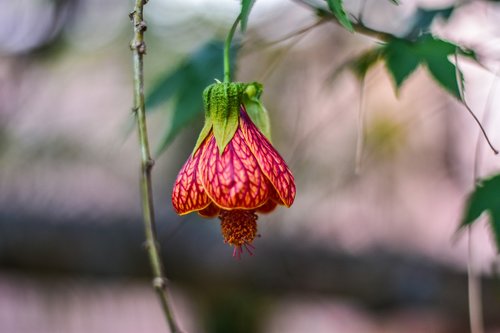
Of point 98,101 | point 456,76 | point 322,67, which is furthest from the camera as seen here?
point 98,101

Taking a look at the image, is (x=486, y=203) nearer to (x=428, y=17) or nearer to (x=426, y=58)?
(x=426, y=58)

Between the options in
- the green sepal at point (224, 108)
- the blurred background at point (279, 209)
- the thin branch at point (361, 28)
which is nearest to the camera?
the green sepal at point (224, 108)

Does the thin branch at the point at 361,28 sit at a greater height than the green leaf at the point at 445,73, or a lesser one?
greater

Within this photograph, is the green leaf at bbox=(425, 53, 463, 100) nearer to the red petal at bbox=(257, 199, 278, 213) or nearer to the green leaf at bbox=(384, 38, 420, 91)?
the green leaf at bbox=(384, 38, 420, 91)

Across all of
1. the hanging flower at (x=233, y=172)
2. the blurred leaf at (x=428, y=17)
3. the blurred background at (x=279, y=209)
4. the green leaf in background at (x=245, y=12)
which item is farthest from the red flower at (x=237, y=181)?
the blurred background at (x=279, y=209)

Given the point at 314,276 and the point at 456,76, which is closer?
the point at 456,76

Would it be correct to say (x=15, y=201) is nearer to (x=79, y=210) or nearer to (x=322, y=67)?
(x=79, y=210)

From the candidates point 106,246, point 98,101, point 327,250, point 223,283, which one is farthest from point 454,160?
point 98,101

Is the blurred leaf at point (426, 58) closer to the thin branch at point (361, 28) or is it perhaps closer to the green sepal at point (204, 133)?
the thin branch at point (361, 28)
